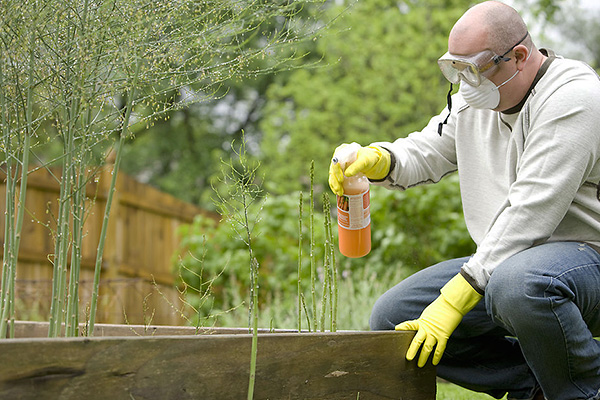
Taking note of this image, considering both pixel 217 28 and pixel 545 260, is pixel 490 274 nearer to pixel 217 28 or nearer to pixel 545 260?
pixel 545 260

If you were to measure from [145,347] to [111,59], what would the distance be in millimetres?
709

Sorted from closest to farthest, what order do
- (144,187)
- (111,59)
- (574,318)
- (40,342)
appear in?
(40,342), (111,59), (574,318), (144,187)

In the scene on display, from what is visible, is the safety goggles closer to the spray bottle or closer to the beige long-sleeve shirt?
the beige long-sleeve shirt

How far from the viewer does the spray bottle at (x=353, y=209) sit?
206 cm

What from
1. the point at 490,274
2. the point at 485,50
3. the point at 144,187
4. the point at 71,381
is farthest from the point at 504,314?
the point at 144,187

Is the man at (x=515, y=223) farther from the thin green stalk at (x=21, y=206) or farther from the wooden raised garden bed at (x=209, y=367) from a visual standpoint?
the thin green stalk at (x=21, y=206)

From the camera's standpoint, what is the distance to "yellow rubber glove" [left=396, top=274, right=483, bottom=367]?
1692 mm

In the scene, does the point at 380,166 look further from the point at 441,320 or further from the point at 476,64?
the point at 441,320

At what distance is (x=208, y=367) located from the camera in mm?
1321

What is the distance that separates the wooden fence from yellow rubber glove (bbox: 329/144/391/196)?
11.4ft

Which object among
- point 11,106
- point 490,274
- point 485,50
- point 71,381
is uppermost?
point 485,50

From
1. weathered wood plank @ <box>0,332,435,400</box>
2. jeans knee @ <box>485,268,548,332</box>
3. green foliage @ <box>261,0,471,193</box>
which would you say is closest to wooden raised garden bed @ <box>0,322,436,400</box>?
weathered wood plank @ <box>0,332,435,400</box>

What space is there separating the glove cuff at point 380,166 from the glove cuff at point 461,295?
489 millimetres

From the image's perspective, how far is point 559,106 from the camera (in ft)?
5.66
